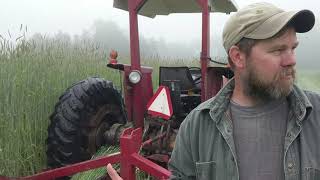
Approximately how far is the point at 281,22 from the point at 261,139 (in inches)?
15.4

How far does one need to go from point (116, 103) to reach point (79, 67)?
55.5 inches

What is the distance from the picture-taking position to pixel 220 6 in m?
4.99

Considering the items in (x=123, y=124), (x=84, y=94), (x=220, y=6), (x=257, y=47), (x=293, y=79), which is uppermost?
(x=220, y=6)

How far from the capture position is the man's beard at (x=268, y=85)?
1661 mm

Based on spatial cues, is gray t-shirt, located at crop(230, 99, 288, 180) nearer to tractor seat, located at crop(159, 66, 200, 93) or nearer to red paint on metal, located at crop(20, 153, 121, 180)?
red paint on metal, located at crop(20, 153, 121, 180)

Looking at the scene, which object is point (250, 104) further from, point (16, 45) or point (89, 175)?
point (16, 45)

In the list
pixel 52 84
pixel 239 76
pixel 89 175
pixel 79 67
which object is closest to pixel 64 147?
pixel 89 175

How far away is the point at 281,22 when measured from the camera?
5.32 ft

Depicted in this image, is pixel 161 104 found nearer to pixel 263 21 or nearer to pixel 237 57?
pixel 237 57

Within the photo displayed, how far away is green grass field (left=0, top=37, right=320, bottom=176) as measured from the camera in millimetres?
4484

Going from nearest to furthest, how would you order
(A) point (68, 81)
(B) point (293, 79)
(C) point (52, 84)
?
(B) point (293, 79), (C) point (52, 84), (A) point (68, 81)

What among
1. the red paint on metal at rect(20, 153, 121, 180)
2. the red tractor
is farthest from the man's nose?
the red tractor

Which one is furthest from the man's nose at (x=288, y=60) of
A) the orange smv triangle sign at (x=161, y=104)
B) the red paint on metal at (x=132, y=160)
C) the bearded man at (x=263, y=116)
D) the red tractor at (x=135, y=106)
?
the orange smv triangle sign at (x=161, y=104)

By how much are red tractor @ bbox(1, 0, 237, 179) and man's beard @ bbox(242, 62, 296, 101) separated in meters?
2.32
